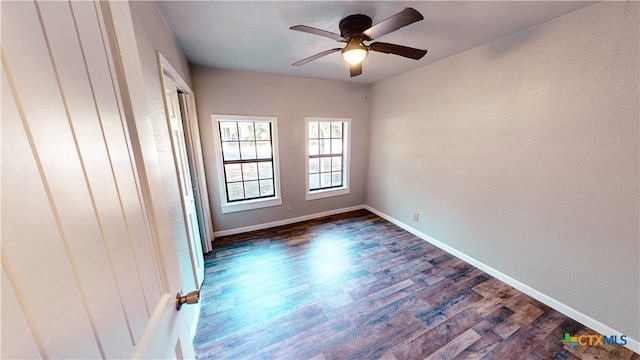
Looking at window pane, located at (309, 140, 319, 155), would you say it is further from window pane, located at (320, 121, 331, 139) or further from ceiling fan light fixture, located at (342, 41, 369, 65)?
ceiling fan light fixture, located at (342, 41, 369, 65)

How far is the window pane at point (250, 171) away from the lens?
10.7 feet

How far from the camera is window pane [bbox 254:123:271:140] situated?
3244mm

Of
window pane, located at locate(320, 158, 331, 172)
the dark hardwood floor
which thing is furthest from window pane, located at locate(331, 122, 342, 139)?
the dark hardwood floor

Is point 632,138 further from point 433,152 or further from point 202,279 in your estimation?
point 202,279

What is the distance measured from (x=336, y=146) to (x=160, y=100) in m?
2.86

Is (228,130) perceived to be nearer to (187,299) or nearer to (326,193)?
(326,193)

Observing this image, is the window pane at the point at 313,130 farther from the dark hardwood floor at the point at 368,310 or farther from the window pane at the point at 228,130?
the dark hardwood floor at the point at 368,310

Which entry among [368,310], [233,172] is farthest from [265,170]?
[368,310]

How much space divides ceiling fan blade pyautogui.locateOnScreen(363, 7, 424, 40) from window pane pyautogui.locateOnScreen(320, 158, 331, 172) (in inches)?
92.6

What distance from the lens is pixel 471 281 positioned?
2.19 m

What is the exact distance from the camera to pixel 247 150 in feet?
10.6

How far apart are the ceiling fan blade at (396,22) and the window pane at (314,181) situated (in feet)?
8.08

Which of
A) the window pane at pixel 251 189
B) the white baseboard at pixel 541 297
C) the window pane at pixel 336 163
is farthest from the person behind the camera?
the window pane at pixel 336 163

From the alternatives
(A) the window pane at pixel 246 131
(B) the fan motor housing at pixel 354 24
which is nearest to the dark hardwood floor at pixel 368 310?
(A) the window pane at pixel 246 131
